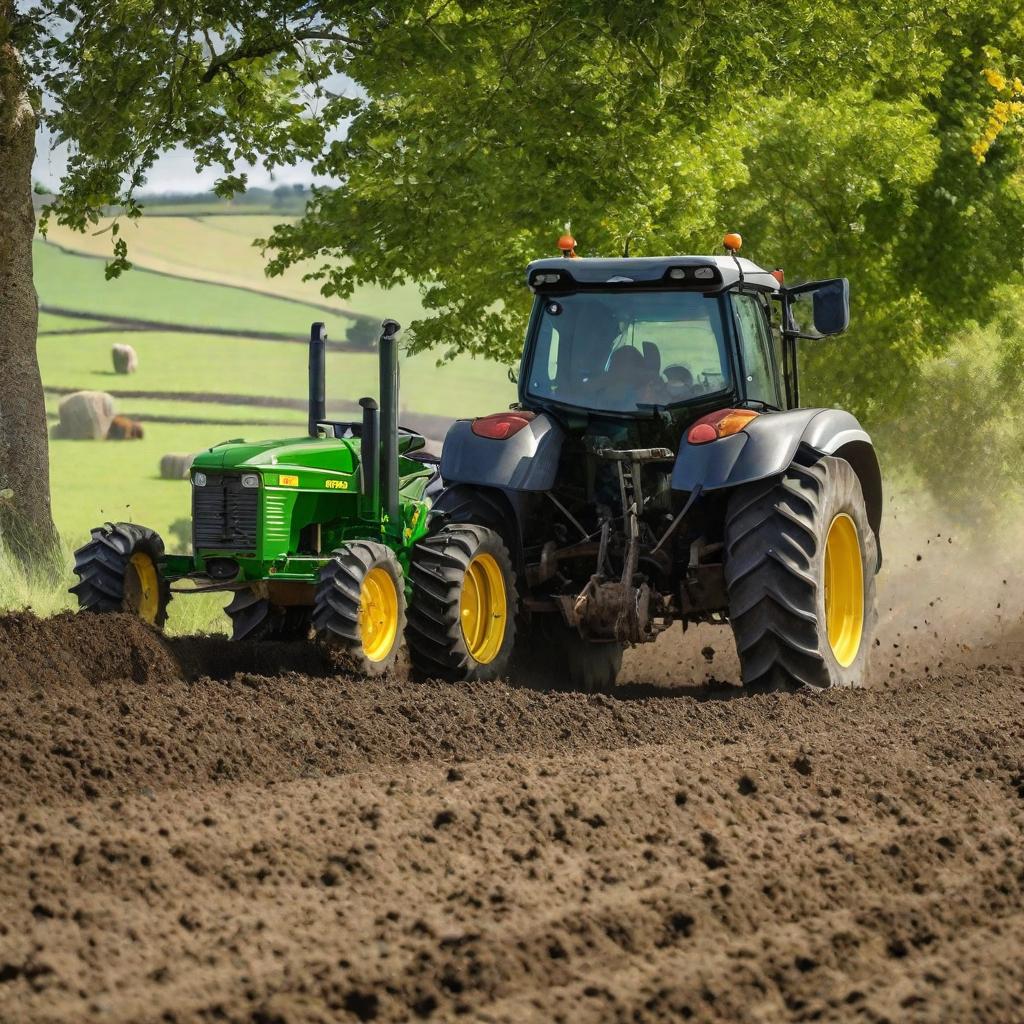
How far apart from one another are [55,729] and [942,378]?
A: 1680 centimetres

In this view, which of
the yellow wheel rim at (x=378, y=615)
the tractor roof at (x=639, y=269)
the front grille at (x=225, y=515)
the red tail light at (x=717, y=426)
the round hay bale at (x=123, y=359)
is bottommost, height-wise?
the yellow wheel rim at (x=378, y=615)

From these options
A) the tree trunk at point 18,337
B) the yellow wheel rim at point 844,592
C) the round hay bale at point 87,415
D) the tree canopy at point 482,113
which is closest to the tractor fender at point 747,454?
the yellow wheel rim at point 844,592

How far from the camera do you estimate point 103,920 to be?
174 inches

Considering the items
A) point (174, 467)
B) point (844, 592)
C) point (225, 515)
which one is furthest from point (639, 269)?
point (174, 467)

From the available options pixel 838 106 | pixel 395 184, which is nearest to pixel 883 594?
pixel 395 184

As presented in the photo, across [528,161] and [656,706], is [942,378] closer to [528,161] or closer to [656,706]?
[528,161]

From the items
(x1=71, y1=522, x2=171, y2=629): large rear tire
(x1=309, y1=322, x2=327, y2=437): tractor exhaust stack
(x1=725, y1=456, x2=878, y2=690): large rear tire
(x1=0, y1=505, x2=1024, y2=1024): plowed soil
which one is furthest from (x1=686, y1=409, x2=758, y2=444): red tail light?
(x1=71, y1=522, x2=171, y2=629): large rear tire

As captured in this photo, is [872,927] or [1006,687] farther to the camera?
[1006,687]

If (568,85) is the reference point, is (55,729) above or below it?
below

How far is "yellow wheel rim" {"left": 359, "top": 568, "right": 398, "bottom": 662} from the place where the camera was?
27.2 ft

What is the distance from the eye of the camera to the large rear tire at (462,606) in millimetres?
8305

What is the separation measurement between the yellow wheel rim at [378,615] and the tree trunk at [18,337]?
6.00 metres

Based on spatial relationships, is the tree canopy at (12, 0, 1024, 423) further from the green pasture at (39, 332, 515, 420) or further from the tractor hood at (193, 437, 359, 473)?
the green pasture at (39, 332, 515, 420)

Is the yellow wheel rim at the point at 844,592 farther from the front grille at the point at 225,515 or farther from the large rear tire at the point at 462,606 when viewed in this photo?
the front grille at the point at 225,515
